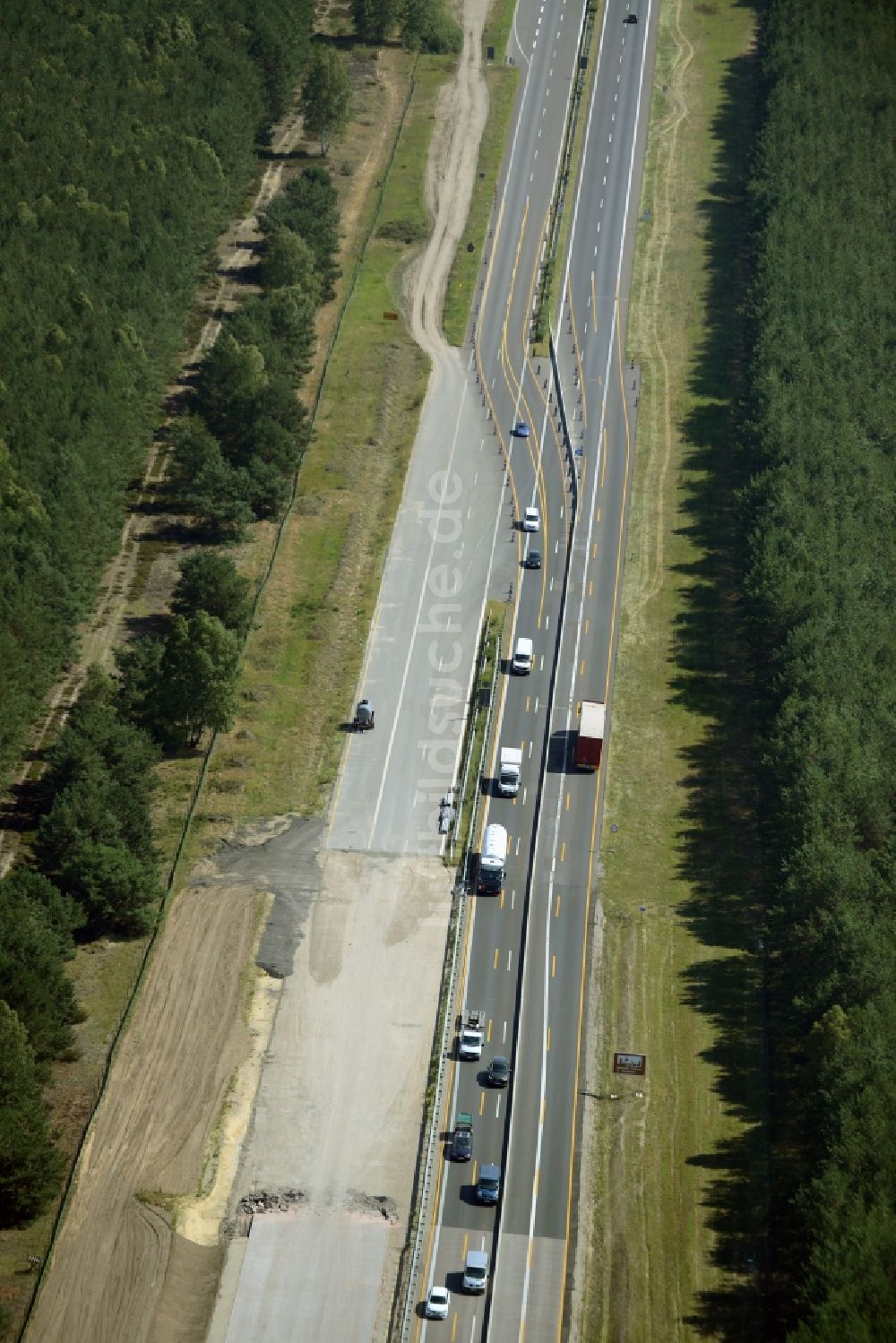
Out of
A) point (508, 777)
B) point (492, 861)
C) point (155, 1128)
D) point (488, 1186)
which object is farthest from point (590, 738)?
point (155, 1128)

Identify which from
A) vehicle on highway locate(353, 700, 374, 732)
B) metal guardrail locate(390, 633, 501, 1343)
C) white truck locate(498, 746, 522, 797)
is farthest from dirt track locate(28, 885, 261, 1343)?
white truck locate(498, 746, 522, 797)

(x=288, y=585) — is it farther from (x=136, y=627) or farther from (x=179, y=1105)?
(x=179, y=1105)

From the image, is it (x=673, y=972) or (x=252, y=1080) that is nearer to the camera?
(x=252, y=1080)

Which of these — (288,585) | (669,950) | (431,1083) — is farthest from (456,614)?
(431,1083)

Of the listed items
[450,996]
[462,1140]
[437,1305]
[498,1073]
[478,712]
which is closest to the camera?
[437,1305]

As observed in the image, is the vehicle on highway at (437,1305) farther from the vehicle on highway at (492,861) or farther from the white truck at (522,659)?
the white truck at (522,659)

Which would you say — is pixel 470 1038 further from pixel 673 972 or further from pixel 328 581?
pixel 328 581

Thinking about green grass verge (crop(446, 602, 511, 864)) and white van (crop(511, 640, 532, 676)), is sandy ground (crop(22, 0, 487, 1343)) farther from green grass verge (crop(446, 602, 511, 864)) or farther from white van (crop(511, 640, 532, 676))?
white van (crop(511, 640, 532, 676))
